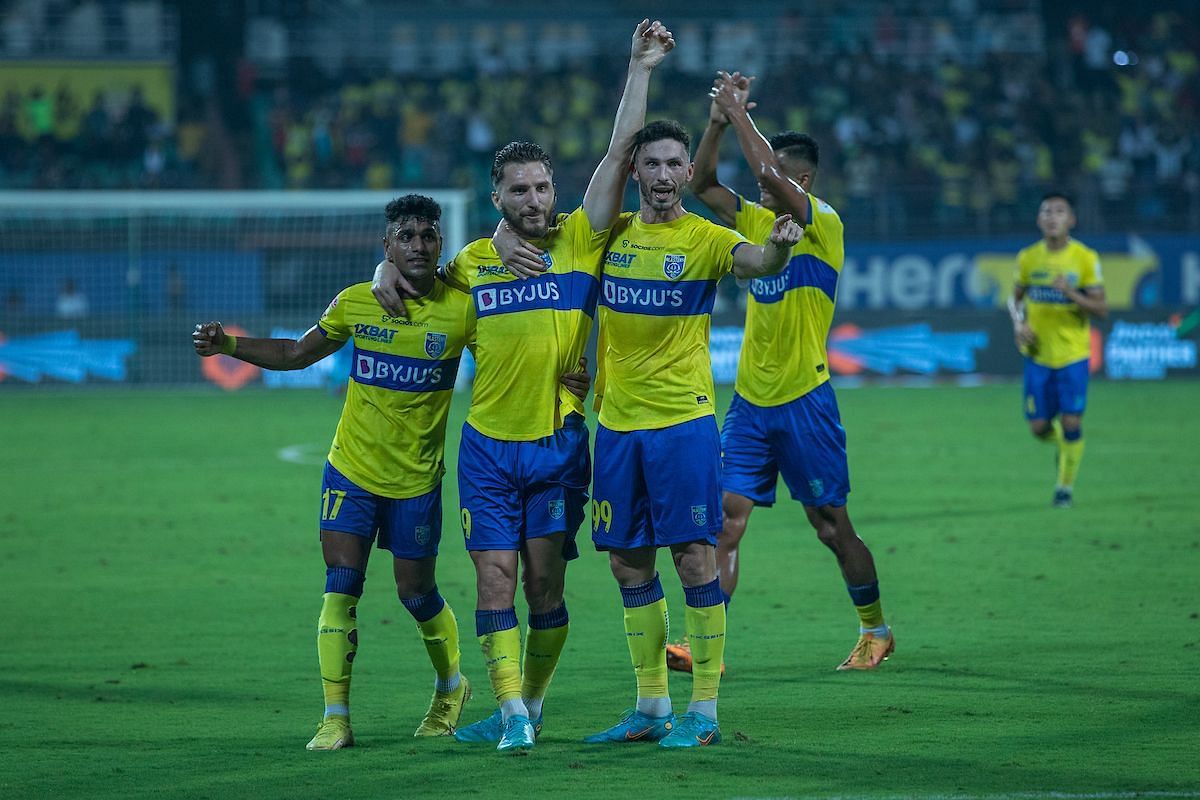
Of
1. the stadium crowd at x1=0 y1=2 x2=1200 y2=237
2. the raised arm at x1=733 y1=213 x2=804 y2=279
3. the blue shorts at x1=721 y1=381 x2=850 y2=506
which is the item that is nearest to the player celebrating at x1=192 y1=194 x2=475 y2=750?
the raised arm at x1=733 y1=213 x2=804 y2=279

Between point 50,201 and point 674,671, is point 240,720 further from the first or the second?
point 50,201

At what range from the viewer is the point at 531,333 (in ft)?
20.7

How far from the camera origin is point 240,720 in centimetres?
674

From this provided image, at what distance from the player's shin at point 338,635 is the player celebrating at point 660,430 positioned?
1019 millimetres

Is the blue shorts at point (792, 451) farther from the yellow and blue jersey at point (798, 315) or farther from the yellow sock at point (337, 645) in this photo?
the yellow sock at point (337, 645)

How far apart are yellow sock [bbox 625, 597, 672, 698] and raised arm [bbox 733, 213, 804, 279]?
4.51 ft

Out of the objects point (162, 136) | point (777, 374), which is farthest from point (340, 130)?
point (777, 374)

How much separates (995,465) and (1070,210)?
10.5 ft

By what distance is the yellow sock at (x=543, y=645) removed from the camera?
21.1 feet

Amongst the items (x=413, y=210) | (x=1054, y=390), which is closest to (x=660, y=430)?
(x=413, y=210)

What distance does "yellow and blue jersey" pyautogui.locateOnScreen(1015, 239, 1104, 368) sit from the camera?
47.4ft

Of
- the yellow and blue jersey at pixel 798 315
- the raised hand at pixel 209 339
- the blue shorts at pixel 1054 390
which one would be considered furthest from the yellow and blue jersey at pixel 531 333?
the blue shorts at pixel 1054 390

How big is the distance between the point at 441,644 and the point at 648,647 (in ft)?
2.93

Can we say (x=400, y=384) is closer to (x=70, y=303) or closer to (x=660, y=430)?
(x=660, y=430)
